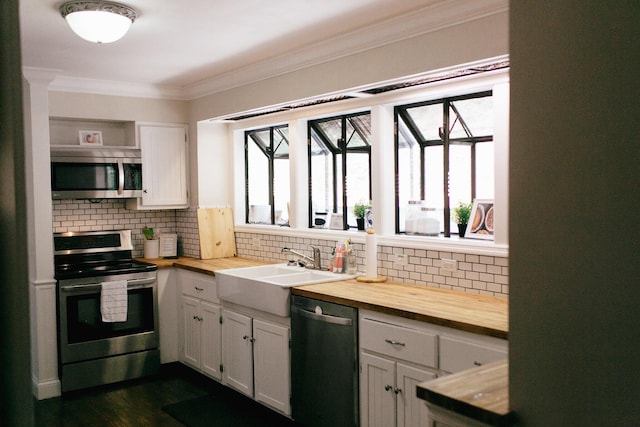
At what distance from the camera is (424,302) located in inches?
130

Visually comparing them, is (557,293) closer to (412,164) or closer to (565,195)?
(565,195)

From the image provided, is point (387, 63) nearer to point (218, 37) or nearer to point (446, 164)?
point (446, 164)

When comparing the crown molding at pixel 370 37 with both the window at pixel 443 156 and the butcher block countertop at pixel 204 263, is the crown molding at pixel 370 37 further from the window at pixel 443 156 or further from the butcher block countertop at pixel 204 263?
the butcher block countertop at pixel 204 263

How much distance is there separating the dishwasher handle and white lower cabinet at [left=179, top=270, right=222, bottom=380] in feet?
3.84

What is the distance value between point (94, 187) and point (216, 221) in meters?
1.14

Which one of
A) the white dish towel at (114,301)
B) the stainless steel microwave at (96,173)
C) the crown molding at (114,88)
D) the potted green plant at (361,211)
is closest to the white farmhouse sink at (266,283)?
the potted green plant at (361,211)

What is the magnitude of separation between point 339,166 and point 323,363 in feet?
5.83

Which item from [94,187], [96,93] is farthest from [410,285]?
[96,93]

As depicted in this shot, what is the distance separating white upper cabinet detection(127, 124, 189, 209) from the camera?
5602 millimetres

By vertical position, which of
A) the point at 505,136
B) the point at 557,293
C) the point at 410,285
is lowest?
the point at 410,285

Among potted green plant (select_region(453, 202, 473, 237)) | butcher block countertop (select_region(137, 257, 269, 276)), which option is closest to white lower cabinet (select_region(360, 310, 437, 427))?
potted green plant (select_region(453, 202, 473, 237))

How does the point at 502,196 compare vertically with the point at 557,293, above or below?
above

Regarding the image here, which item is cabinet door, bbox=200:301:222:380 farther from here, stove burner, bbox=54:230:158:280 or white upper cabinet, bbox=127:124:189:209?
white upper cabinet, bbox=127:124:189:209

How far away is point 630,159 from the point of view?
1163 mm
